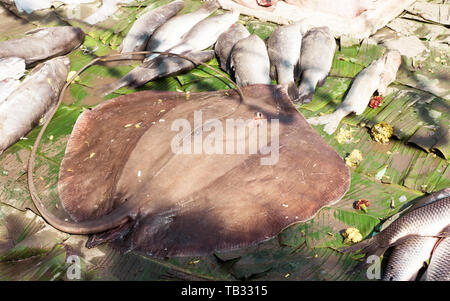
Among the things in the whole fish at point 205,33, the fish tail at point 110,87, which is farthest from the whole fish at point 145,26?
the fish tail at point 110,87

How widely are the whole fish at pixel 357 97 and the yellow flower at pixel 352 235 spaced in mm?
1420

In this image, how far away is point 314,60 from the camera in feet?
18.4

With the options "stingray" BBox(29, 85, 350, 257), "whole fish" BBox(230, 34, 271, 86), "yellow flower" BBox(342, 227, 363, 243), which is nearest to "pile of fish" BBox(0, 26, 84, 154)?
"stingray" BBox(29, 85, 350, 257)

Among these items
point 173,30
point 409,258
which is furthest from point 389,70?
point 173,30

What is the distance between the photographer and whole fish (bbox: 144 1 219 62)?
20.7ft

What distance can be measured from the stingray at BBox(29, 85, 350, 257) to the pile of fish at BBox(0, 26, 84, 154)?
3.19 ft

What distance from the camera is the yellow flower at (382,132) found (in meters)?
4.68

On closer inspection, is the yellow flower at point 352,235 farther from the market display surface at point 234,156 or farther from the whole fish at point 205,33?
the whole fish at point 205,33

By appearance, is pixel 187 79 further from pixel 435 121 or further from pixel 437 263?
pixel 437 263

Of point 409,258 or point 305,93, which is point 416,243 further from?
point 305,93

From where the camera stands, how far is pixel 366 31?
6355 mm

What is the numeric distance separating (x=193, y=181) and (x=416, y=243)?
184 centimetres

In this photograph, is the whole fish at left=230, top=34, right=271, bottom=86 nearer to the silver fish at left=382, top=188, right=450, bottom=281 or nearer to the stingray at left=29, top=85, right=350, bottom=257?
the stingray at left=29, top=85, right=350, bottom=257
